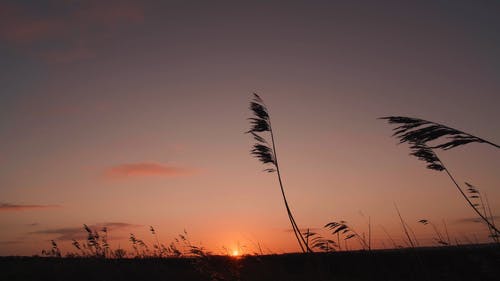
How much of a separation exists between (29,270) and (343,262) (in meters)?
8.85

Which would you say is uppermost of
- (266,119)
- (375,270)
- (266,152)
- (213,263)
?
(266,119)

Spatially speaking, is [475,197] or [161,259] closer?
[475,197]

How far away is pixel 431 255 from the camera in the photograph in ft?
47.6

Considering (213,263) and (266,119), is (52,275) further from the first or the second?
(266,119)

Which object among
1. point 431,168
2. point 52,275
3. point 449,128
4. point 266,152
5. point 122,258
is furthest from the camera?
point 122,258

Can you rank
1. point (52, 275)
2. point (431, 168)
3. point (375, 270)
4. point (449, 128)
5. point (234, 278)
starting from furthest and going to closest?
point (375, 270) < point (52, 275) < point (234, 278) < point (431, 168) < point (449, 128)

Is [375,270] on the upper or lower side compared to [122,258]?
lower

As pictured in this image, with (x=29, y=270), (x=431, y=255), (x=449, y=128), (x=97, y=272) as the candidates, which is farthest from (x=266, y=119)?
(x=431, y=255)

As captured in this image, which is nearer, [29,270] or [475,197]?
[475,197]

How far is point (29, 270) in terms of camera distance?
1067 centimetres

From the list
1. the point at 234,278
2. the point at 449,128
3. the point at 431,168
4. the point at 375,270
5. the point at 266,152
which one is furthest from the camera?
the point at 375,270

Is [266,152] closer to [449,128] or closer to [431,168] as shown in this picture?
[431,168]

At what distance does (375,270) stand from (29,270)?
30.3 feet

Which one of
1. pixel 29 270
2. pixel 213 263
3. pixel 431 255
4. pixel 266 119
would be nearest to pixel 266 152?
pixel 266 119
